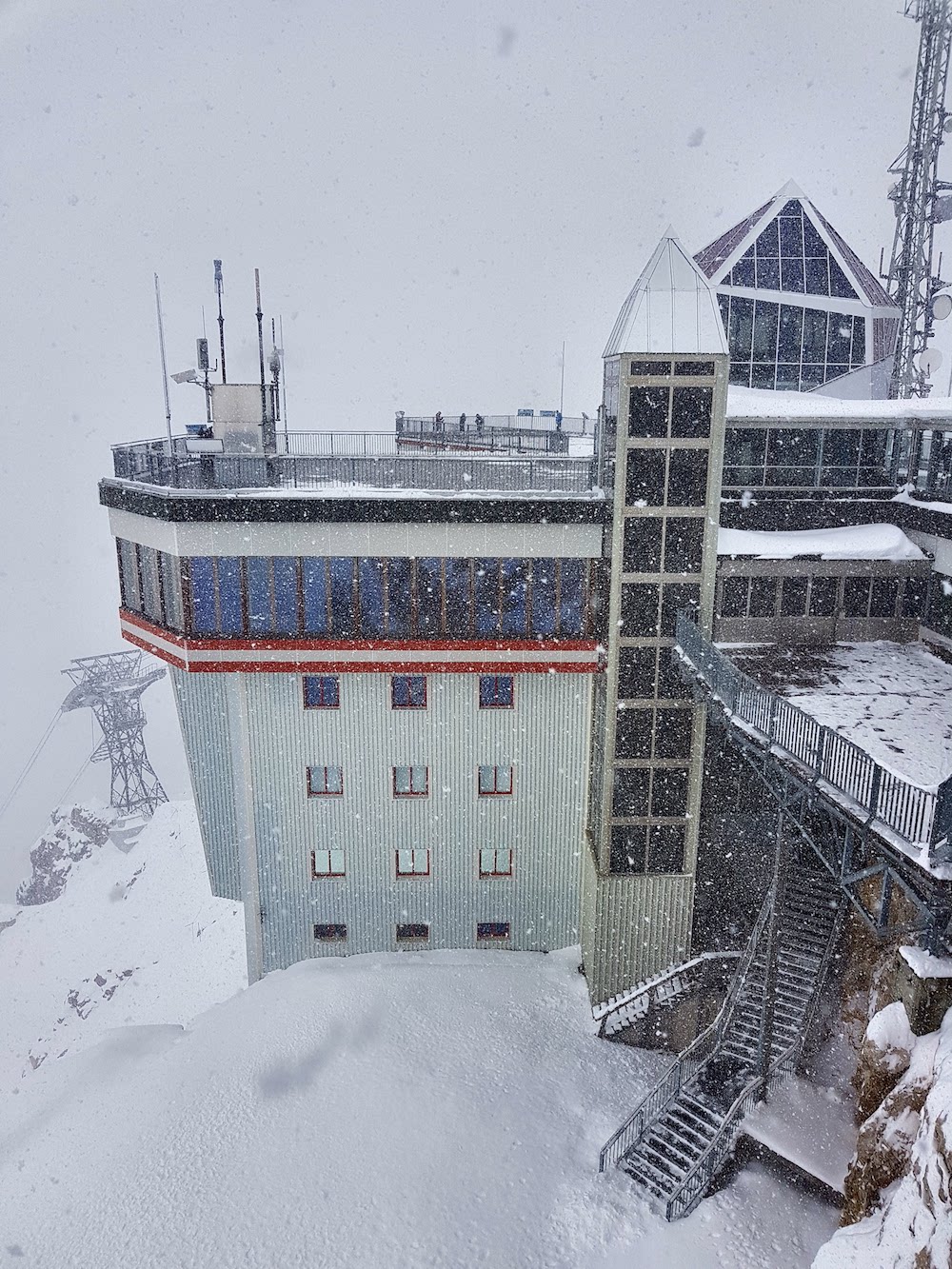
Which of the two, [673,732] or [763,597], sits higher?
[763,597]

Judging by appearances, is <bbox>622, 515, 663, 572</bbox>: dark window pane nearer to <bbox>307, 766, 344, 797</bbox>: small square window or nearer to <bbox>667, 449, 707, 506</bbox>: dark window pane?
<bbox>667, 449, 707, 506</bbox>: dark window pane

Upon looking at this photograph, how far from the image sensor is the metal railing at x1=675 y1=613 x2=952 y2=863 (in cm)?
1134

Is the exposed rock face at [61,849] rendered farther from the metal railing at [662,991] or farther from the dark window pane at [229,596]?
the metal railing at [662,991]

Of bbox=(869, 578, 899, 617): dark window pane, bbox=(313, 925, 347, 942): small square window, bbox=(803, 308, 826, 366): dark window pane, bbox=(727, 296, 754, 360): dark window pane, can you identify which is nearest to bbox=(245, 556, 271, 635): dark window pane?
bbox=(313, 925, 347, 942): small square window

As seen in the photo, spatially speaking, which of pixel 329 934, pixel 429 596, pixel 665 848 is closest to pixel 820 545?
pixel 665 848

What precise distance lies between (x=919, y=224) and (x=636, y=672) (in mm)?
21707

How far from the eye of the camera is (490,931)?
23859 mm

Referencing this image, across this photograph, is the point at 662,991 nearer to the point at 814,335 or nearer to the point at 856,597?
the point at 856,597

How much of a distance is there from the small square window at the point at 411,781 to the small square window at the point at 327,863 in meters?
2.42

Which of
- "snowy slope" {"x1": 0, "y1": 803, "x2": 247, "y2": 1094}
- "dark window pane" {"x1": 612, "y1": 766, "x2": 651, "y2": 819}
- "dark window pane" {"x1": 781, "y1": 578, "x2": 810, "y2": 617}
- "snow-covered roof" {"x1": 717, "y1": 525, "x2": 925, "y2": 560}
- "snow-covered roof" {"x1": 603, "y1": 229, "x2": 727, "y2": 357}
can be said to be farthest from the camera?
"snowy slope" {"x1": 0, "y1": 803, "x2": 247, "y2": 1094}

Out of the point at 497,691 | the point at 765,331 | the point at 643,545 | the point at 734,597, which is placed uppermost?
the point at 765,331

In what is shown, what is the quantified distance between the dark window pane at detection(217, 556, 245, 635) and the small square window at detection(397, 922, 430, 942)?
9410 millimetres

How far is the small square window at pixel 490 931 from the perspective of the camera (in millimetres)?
23812

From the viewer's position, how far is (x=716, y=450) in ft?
64.4
